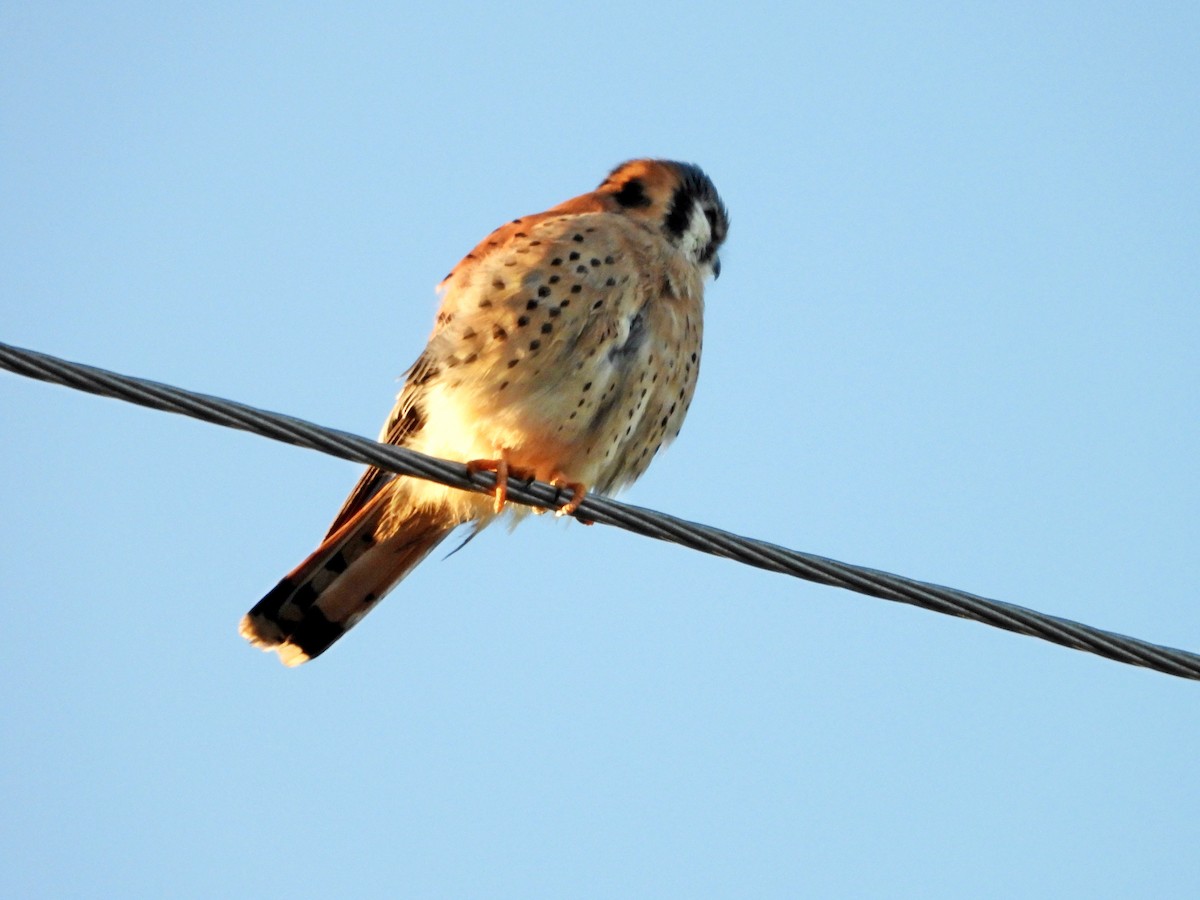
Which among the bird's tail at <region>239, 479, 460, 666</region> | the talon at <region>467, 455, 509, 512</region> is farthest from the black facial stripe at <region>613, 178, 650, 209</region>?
the talon at <region>467, 455, 509, 512</region>

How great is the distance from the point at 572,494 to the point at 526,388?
0.63m

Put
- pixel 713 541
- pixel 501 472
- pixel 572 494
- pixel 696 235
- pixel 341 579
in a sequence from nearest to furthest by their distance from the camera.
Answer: pixel 713 541 → pixel 572 494 → pixel 501 472 → pixel 341 579 → pixel 696 235

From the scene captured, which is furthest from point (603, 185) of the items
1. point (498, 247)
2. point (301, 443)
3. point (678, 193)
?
point (301, 443)

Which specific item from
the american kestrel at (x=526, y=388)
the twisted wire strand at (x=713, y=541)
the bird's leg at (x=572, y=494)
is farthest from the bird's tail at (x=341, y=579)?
Answer: the twisted wire strand at (x=713, y=541)

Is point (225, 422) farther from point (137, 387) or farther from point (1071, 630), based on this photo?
point (1071, 630)

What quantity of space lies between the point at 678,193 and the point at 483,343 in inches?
45.0

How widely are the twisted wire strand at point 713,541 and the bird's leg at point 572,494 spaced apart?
365 millimetres

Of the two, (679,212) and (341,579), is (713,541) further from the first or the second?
(679,212)

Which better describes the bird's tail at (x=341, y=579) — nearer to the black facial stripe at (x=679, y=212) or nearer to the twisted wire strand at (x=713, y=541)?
the black facial stripe at (x=679, y=212)

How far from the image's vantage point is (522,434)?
4516 millimetres

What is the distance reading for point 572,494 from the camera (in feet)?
12.9

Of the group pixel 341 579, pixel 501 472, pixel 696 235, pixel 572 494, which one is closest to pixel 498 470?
pixel 501 472

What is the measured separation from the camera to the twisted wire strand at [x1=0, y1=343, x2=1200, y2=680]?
2.75 meters

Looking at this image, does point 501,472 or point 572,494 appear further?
point 501,472
